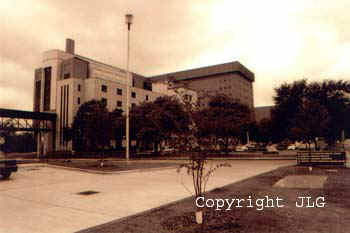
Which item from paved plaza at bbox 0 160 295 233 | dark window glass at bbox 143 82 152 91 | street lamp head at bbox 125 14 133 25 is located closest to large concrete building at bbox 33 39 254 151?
dark window glass at bbox 143 82 152 91

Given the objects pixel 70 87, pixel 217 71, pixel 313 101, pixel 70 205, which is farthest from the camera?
pixel 217 71

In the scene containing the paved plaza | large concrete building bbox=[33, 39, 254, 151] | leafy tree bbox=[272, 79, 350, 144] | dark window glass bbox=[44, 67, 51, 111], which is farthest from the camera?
dark window glass bbox=[44, 67, 51, 111]

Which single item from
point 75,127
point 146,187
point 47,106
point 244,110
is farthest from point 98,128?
point 47,106

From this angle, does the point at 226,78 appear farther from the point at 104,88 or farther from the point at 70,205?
the point at 70,205

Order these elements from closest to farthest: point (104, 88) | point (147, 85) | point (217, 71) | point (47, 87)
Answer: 1. point (104, 88)
2. point (47, 87)
3. point (147, 85)
4. point (217, 71)

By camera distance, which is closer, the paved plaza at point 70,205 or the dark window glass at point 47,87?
the paved plaza at point 70,205

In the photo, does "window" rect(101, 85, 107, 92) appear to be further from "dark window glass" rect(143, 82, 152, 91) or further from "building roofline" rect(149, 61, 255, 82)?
"building roofline" rect(149, 61, 255, 82)

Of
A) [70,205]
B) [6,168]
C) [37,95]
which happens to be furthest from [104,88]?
[70,205]

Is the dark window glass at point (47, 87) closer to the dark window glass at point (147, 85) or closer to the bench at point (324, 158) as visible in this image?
the dark window glass at point (147, 85)

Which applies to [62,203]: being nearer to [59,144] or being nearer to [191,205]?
[191,205]

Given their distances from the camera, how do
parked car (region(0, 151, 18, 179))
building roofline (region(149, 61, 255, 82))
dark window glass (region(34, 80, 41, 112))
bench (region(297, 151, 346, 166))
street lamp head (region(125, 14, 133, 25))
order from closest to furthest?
parked car (region(0, 151, 18, 179)) < bench (region(297, 151, 346, 166)) < street lamp head (region(125, 14, 133, 25)) < dark window glass (region(34, 80, 41, 112)) < building roofline (region(149, 61, 255, 82))

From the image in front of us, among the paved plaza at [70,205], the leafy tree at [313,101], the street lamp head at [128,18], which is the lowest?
the paved plaza at [70,205]

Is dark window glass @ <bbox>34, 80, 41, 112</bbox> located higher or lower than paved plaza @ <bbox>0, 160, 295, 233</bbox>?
higher

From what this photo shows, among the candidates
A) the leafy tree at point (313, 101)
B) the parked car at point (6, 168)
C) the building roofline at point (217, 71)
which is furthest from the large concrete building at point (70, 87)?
the building roofline at point (217, 71)
